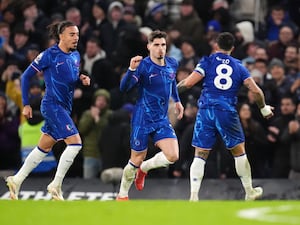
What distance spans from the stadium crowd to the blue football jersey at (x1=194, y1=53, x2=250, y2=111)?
8.63 feet

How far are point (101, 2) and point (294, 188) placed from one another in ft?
24.6

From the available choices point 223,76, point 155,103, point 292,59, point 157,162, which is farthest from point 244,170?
Answer: point 292,59

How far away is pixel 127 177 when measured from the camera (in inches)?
652

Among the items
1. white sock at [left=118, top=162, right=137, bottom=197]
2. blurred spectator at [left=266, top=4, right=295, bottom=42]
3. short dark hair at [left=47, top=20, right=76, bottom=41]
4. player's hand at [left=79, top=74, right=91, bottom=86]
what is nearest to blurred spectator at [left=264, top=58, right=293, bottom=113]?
blurred spectator at [left=266, top=4, right=295, bottom=42]

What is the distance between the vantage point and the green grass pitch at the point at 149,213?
11938mm

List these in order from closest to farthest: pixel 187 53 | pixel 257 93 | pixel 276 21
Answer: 1. pixel 257 93
2. pixel 187 53
3. pixel 276 21

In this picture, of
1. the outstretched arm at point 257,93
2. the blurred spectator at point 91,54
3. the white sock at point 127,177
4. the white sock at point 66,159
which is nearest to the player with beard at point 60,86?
the white sock at point 66,159

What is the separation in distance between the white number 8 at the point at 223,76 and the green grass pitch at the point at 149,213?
10.6ft

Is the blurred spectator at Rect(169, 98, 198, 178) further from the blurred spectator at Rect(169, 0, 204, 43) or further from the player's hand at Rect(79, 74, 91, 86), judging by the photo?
the player's hand at Rect(79, 74, 91, 86)

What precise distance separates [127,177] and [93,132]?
12.5ft

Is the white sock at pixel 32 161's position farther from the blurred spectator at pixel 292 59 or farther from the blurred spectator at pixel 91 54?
the blurred spectator at pixel 292 59

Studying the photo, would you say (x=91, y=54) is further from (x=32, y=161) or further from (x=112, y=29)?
(x=32, y=161)

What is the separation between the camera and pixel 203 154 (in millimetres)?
16688

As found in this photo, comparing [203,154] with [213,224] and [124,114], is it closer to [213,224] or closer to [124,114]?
[124,114]
